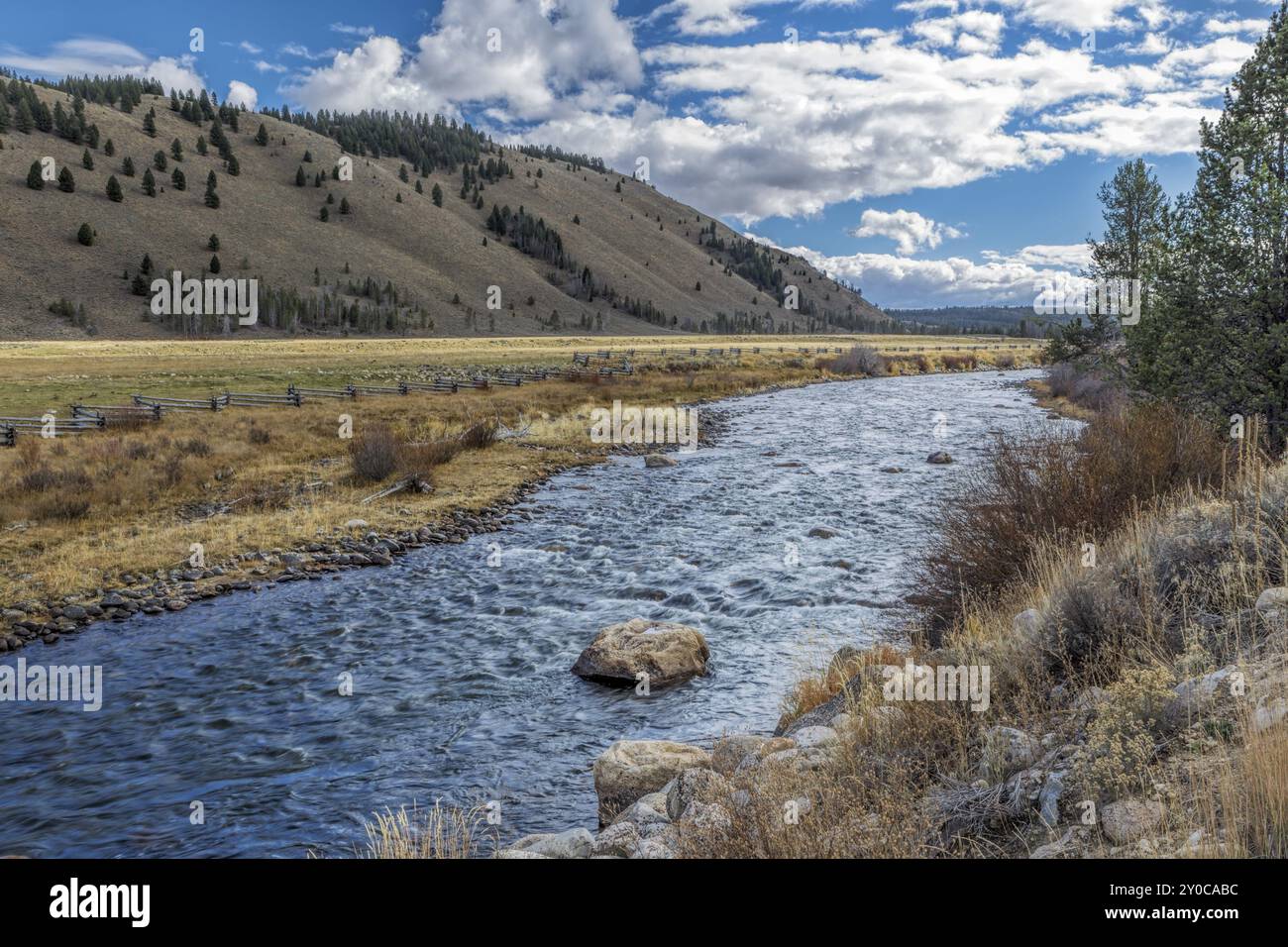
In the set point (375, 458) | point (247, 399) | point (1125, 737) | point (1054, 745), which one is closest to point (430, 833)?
point (1054, 745)

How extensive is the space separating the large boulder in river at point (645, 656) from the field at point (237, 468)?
8488 millimetres

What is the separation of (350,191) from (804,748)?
174 metres

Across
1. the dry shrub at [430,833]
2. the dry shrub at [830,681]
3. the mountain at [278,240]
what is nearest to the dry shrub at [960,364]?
the dry shrub at [830,681]

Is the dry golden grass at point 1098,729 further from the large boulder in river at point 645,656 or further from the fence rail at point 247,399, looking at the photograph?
the fence rail at point 247,399

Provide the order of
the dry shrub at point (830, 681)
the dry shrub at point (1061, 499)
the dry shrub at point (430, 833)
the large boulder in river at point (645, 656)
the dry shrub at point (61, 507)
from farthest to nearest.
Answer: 1. the dry shrub at point (61, 507)
2. the large boulder in river at point (645, 656)
3. the dry shrub at point (1061, 499)
4. the dry shrub at point (830, 681)
5. the dry shrub at point (430, 833)

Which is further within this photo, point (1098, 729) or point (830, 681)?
point (830, 681)

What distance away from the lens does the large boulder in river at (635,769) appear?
7273mm

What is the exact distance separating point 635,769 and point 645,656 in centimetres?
323

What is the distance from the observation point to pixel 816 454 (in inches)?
1108

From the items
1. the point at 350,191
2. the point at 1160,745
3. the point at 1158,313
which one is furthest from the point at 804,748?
the point at 350,191

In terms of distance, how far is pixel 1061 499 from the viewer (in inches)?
413

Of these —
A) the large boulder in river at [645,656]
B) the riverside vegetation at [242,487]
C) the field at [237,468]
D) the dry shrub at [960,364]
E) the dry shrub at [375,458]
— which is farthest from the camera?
the dry shrub at [960,364]

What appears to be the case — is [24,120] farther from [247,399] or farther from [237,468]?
[237,468]
